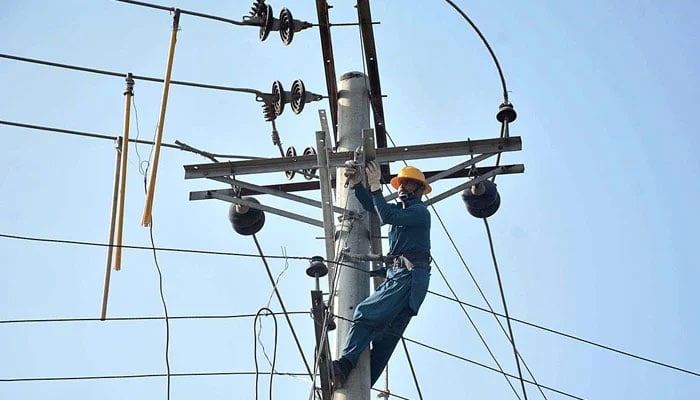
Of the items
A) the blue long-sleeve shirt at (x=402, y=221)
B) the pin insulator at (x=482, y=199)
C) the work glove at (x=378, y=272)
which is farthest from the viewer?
the pin insulator at (x=482, y=199)

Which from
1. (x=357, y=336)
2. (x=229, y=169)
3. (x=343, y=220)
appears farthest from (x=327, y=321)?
(x=229, y=169)

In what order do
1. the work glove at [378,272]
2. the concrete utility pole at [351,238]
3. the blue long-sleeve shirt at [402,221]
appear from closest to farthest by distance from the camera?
the concrete utility pole at [351,238] < the blue long-sleeve shirt at [402,221] < the work glove at [378,272]

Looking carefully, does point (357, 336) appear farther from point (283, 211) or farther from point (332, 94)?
point (332, 94)

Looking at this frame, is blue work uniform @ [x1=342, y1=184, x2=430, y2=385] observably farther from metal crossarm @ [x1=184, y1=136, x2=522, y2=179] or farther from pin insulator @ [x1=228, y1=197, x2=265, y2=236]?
pin insulator @ [x1=228, y1=197, x2=265, y2=236]

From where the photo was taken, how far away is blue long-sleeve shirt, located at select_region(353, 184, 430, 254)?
7.96 meters

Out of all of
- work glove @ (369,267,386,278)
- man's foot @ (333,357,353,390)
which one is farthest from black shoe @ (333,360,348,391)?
work glove @ (369,267,386,278)

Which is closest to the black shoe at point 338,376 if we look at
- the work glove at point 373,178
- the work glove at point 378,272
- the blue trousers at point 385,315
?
the blue trousers at point 385,315

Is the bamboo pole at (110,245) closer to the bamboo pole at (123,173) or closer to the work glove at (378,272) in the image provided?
the bamboo pole at (123,173)

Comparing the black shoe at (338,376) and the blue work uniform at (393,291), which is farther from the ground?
the blue work uniform at (393,291)

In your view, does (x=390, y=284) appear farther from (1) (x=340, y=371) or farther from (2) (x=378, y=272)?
(1) (x=340, y=371)

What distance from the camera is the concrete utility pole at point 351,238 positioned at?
7703 mm

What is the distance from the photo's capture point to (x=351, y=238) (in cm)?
823

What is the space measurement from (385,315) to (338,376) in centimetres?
55

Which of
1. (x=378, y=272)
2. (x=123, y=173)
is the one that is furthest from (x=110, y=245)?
(x=378, y=272)
